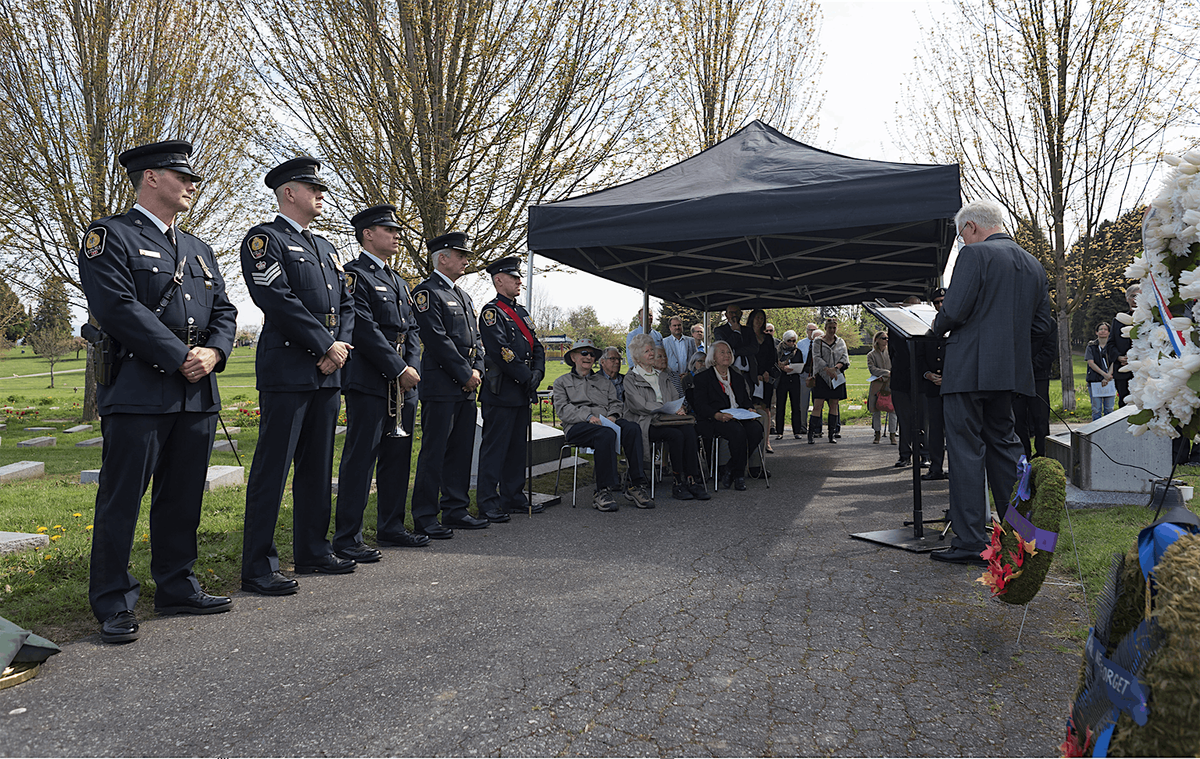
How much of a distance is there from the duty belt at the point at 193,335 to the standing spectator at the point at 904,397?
4.31 m

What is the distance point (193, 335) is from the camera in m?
3.70

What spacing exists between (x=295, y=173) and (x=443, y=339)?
5.42ft

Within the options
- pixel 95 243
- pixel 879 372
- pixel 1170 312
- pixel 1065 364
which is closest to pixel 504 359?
pixel 95 243

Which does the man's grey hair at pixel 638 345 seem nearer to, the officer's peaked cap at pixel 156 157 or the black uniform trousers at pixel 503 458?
the black uniform trousers at pixel 503 458

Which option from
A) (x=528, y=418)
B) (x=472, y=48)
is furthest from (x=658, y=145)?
(x=528, y=418)

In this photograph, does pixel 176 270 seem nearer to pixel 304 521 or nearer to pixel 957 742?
pixel 304 521

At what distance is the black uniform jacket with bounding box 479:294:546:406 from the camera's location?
6.20 m

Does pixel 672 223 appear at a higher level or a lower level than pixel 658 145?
lower

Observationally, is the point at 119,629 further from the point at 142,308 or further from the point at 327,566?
the point at 142,308

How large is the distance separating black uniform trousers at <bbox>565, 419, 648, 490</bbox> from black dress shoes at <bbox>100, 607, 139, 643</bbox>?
3769 millimetres

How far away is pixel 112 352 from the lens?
342 cm

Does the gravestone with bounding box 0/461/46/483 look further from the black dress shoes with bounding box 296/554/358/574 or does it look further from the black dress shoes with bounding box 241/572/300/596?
the black dress shoes with bounding box 241/572/300/596

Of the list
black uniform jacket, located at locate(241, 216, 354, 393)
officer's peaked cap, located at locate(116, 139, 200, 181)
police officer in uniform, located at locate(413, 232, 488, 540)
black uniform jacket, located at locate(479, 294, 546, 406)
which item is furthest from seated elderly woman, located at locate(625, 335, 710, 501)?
officer's peaked cap, located at locate(116, 139, 200, 181)

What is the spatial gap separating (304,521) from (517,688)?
2274mm
